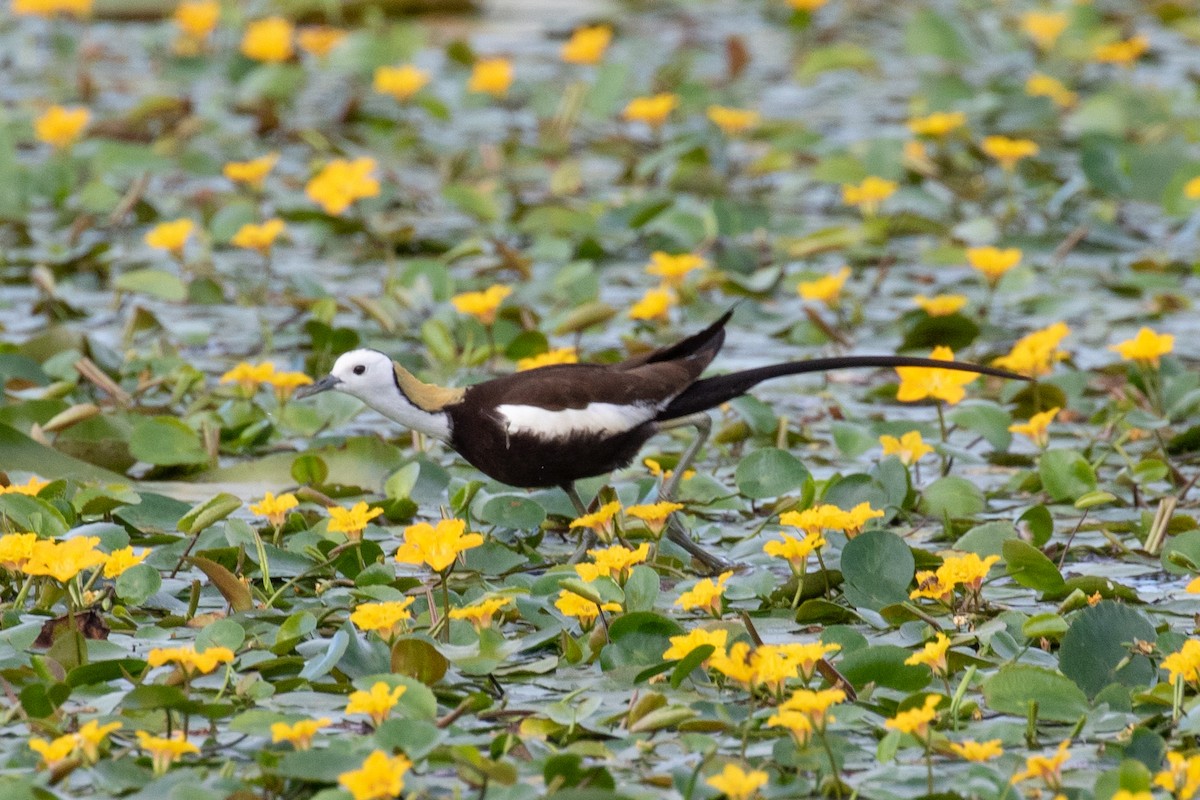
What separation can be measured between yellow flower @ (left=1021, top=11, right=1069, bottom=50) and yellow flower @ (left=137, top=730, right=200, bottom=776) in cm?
743

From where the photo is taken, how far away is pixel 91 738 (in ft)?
9.74

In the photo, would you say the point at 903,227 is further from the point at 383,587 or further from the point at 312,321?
the point at 383,587

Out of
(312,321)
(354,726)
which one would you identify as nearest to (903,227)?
(312,321)

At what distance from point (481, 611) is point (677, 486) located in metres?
1.12

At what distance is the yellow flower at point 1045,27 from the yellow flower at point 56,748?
7.58 metres

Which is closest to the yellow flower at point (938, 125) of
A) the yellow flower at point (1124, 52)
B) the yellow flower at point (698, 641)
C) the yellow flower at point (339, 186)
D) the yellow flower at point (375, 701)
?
the yellow flower at point (1124, 52)

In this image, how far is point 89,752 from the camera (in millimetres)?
3000

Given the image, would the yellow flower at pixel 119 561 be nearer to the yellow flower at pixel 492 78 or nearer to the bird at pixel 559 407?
the bird at pixel 559 407

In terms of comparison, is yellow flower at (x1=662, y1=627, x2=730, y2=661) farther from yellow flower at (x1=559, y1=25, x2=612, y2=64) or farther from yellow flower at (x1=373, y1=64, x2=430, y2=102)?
yellow flower at (x1=559, y1=25, x2=612, y2=64)

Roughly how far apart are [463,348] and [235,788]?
10.3ft

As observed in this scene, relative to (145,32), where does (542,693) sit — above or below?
above

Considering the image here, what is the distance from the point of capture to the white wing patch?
413 centimetres

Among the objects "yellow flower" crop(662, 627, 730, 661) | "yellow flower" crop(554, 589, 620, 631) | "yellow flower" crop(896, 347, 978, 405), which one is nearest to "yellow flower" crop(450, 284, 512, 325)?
"yellow flower" crop(896, 347, 978, 405)

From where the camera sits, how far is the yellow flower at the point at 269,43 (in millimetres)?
8766
